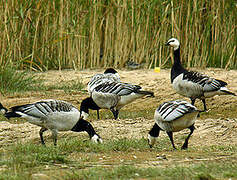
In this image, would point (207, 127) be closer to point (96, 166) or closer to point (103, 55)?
point (96, 166)

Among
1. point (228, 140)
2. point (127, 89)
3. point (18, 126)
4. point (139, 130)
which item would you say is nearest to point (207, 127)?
point (228, 140)

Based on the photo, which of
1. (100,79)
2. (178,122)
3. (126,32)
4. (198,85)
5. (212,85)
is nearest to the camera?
(178,122)

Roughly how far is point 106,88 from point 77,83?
3.34 metres

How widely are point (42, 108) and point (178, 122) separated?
75.5 inches

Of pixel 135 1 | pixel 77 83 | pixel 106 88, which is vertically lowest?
pixel 77 83

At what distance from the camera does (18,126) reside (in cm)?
852

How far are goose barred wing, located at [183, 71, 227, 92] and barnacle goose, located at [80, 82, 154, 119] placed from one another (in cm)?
132

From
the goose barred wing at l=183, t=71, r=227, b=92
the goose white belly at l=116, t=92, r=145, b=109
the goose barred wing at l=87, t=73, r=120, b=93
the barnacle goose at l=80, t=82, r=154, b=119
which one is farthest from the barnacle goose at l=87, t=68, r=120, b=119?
the goose barred wing at l=183, t=71, r=227, b=92

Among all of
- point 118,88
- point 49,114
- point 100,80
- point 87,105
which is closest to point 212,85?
point 118,88

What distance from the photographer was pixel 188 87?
1032 centimetres

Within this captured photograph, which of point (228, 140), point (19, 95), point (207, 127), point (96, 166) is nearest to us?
point (96, 166)

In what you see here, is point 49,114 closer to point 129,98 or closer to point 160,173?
point 160,173

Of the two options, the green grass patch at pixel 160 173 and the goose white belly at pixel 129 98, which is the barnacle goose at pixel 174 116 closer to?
the green grass patch at pixel 160 173

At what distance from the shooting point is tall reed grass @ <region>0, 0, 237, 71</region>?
13938 mm
